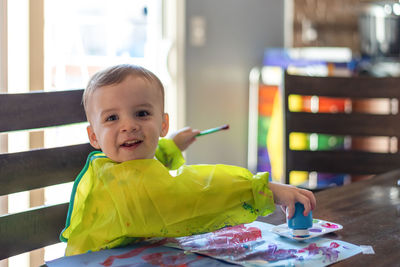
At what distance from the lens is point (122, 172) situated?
0.88 meters

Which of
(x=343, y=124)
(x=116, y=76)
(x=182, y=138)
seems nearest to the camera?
(x=116, y=76)

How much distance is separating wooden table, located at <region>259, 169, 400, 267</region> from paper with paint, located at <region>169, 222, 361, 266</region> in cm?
3

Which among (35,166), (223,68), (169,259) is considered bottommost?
(169,259)

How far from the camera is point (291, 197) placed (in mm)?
869

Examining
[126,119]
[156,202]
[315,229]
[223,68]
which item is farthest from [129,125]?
[223,68]

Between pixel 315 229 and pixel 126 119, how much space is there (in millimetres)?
366

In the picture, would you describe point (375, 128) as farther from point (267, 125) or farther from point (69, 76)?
point (267, 125)

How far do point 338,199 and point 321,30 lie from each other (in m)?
3.05

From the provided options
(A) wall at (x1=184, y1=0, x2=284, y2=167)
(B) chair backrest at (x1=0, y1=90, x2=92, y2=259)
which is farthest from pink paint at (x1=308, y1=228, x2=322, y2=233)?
(A) wall at (x1=184, y1=0, x2=284, y2=167)

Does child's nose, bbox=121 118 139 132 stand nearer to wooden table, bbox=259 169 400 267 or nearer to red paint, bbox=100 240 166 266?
red paint, bbox=100 240 166 266

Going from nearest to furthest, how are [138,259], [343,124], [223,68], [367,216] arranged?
[138,259], [367,216], [343,124], [223,68]

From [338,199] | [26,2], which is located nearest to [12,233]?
[338,199]

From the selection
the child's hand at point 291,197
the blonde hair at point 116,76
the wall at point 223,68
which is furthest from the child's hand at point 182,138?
the wall at point 223,68

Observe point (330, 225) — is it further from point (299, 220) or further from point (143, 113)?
point (143, 113)
